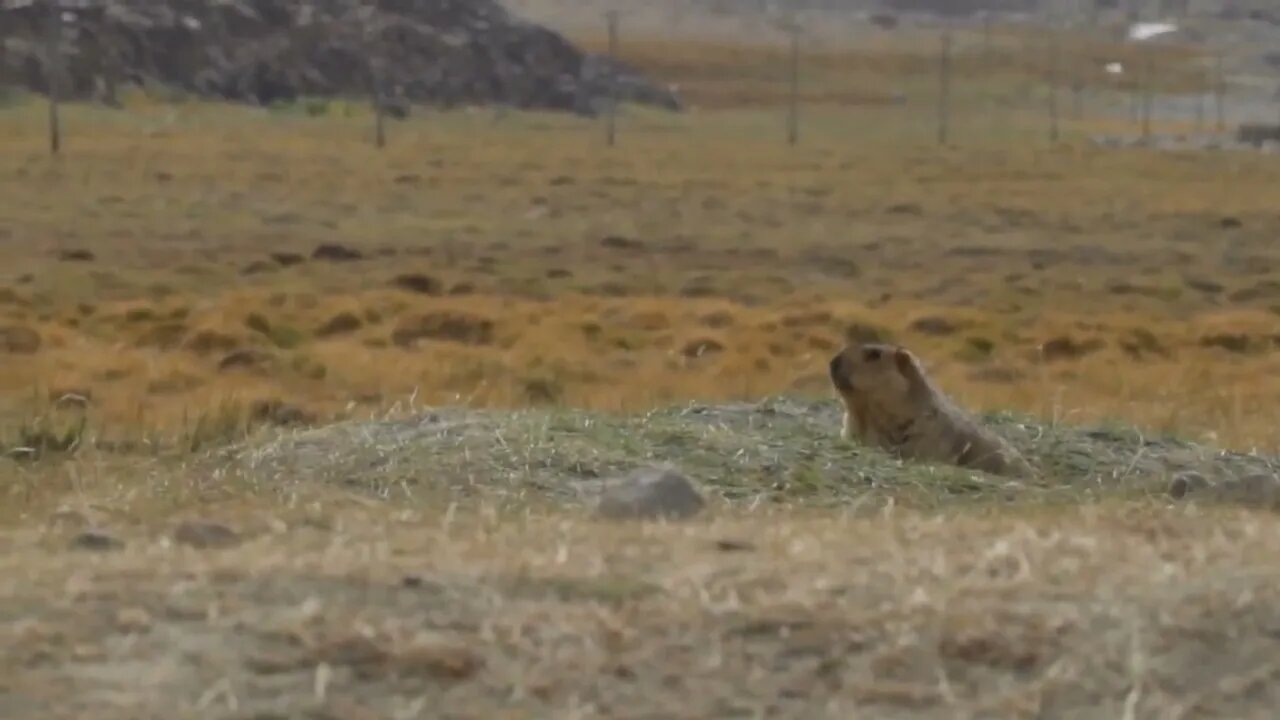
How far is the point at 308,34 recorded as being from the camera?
82.4 meters

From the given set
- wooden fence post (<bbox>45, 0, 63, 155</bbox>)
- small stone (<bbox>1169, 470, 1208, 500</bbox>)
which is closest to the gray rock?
small stone (<bbox>1169, 470, 1208, 500</bbox>)

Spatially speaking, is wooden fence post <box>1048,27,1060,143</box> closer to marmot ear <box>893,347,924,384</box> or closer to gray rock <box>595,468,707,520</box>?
marmot ear <box>893,347,924,384</box>

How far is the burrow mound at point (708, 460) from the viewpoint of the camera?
8250mm

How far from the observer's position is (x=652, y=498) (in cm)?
731

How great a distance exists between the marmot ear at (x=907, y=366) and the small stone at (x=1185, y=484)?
1512 mm

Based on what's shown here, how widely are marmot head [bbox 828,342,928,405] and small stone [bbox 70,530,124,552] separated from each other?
14.3 ft

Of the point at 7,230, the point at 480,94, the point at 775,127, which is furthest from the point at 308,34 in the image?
the point at 7,230

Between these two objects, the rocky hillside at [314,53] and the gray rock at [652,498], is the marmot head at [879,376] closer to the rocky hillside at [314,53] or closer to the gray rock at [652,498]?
the gray rock at [652,498]

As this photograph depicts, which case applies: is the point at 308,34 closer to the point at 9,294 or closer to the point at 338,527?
the point at 9,294

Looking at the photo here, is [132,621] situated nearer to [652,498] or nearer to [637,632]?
[637,632]

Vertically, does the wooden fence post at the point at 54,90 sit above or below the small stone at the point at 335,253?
above

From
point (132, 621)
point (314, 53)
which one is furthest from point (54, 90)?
point (132, 621)

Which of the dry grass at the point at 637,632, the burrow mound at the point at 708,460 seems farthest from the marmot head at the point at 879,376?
the dry grass at the point at 637,632

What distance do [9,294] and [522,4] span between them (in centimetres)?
12466
